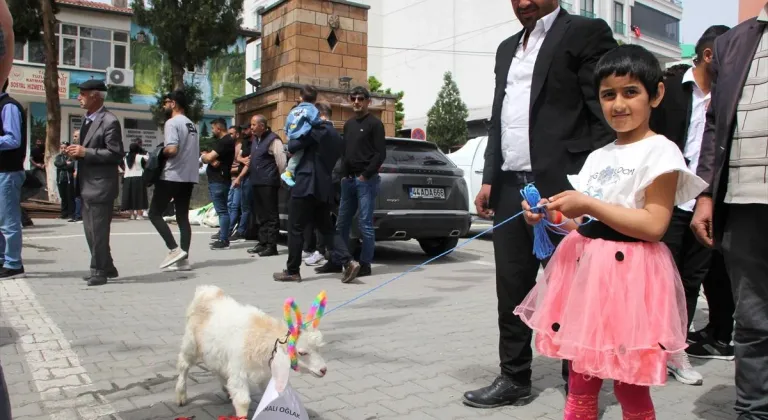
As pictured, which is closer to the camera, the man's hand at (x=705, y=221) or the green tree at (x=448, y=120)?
the man's hand at (x=705, y=221)

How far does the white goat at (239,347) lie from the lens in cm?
269

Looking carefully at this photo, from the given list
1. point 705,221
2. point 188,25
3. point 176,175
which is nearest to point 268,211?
point 176,175

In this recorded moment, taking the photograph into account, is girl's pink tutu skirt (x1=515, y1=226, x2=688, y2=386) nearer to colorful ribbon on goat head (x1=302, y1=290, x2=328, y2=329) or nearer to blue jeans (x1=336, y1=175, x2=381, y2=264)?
colorful ribbon on goat head (x1=302, y1=290, x2=328, y2=329)

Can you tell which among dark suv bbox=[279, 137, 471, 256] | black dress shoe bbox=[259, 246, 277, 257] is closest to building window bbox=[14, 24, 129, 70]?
black dress shoe bbox=[259, 246, 277, 257]

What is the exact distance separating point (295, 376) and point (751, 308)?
242 cm

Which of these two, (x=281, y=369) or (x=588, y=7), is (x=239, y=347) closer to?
(x=281, y=369)

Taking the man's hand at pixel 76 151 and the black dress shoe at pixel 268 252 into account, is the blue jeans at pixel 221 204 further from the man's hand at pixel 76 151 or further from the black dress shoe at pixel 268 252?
the man's hand at pixel 76 151

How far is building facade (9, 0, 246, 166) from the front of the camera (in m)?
30.5

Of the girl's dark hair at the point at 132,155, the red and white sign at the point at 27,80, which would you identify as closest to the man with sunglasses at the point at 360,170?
the girl's dark hair at the point at 132,155

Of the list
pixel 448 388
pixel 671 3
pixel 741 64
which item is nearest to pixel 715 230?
pixel 741 64

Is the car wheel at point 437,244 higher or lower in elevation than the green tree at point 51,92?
lower

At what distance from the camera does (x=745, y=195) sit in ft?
8.16

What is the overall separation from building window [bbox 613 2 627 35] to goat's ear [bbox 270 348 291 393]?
5308 cm

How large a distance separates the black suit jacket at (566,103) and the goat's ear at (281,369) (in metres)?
1.53
